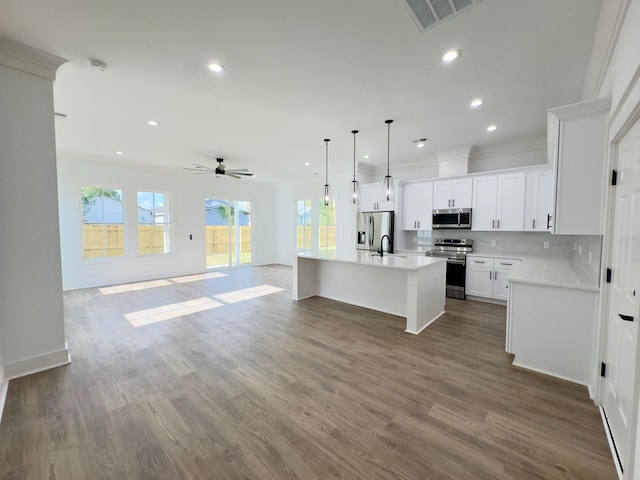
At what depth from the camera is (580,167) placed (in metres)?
2.26

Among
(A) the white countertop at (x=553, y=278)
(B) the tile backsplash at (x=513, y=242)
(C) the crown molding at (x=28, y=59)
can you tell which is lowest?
(A) the white countertop at (x=553, y=278)

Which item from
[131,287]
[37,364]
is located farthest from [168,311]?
[131,287]

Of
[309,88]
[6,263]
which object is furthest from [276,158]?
[6,263]

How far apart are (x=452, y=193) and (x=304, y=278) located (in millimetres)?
3341

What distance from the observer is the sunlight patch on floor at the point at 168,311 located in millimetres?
3850

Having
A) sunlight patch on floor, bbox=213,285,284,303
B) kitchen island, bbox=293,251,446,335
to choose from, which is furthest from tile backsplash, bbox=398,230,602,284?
sunlight patch on floor, bbox=213,285,284,303

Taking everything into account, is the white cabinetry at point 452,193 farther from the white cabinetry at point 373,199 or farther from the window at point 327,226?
the window at point 327,226

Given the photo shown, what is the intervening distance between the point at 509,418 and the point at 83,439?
2.88m

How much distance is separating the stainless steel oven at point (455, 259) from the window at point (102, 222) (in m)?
7.19

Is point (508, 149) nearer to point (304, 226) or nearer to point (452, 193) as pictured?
point (452, 193)

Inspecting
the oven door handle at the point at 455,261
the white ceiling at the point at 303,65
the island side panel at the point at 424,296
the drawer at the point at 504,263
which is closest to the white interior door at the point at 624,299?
the white ceiling at the point at 303,65

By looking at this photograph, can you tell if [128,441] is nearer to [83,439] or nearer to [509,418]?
[83,439]

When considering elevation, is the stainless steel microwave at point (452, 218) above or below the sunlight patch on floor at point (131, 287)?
above

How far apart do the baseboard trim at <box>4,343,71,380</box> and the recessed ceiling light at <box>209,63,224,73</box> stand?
3.08 meters
